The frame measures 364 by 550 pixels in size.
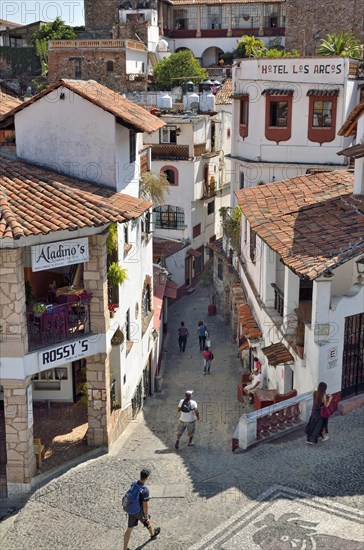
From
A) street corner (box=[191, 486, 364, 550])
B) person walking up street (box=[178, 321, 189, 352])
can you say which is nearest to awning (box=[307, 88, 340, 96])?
person walking up street (box=[178, 321, 189, 352])

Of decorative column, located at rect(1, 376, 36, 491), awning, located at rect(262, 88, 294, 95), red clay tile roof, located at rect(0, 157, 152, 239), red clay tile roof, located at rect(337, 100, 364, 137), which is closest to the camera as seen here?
red clay tile roof, located at rect(0, 157, 152, 239)

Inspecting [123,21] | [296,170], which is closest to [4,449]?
[296,170]

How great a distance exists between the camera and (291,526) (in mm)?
14961

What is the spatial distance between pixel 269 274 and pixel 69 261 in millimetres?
8083

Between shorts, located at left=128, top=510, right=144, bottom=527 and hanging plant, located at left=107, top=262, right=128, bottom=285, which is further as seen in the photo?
hanging plant, located at left=107, top=262, right=128, bottom=285

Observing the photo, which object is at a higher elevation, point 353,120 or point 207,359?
point 353,120

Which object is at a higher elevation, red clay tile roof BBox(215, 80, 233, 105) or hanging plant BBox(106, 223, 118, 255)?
red clay tile roof BBox(215, 80, 233, 105)

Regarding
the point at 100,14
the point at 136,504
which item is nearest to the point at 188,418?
the point at 136,504

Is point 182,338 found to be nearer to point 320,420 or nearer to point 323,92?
point 323,92

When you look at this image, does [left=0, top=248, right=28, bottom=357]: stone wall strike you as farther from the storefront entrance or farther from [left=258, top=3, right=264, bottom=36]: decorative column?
[left=258, top=3, right=264, bottom=36]: decorative column

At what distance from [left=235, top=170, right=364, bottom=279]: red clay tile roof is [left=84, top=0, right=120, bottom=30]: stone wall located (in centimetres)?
5668

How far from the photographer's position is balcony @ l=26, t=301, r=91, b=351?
66.3 ft

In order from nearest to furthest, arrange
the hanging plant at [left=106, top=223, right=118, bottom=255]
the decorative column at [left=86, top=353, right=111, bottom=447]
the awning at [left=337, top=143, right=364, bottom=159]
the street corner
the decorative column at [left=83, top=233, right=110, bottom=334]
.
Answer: the street corner, the decorative column at [left=83, top=233, right=110, bottom=334], the hanging plant at [left=106, top=223, right=118, bottom=255], the decorative column at [left=86, top=353, right=111, bottom=447], the awning at [left=337, top=143, right=364, bottom=159]

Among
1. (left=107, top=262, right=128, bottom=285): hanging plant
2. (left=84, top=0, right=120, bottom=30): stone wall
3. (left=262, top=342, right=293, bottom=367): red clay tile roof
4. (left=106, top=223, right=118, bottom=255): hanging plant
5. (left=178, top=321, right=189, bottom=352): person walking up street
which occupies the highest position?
(left=84, top=0, right=120, bottom=30): stone wall
